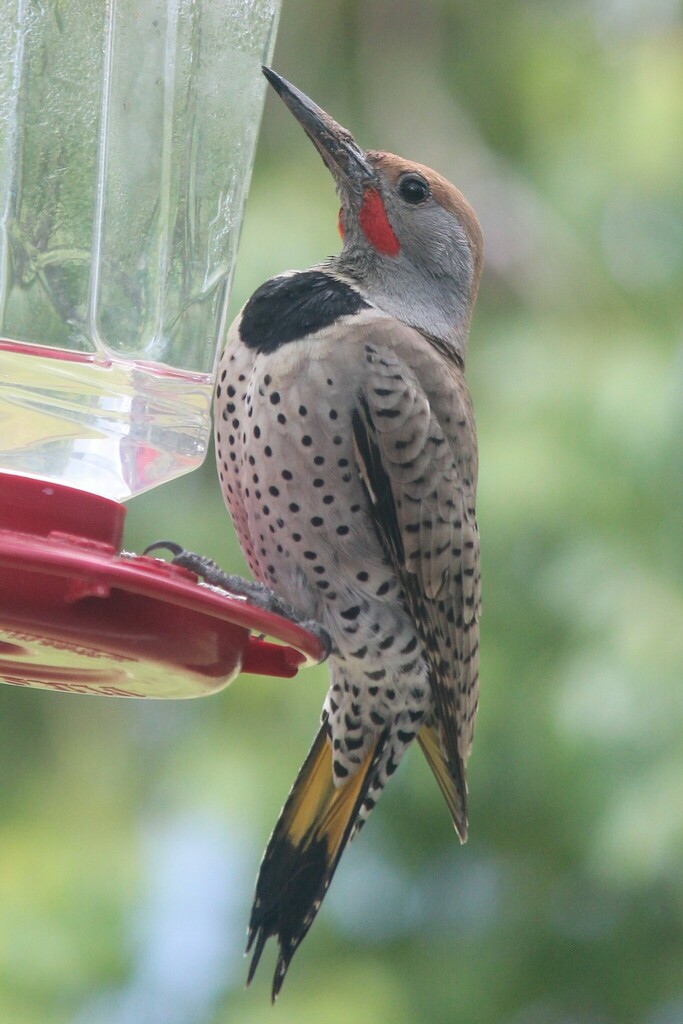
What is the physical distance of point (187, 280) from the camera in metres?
2.58

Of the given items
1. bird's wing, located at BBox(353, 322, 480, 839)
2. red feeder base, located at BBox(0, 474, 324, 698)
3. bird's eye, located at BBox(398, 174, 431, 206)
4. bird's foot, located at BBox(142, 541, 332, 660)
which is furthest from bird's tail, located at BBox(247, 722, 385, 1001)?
bird's eye, located at BBox(398, 174, 431, 206)

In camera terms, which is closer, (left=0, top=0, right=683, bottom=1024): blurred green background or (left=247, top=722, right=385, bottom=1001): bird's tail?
(left=247, top=722, right=385, bottom=1001): bird's tail

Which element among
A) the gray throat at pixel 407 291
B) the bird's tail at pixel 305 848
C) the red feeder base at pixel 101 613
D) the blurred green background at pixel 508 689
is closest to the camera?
the red feeder base at pixel 101 613

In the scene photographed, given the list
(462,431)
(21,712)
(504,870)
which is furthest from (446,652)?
(21,712)

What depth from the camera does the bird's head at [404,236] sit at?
10.2ft

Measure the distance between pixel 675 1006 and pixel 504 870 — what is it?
59cm

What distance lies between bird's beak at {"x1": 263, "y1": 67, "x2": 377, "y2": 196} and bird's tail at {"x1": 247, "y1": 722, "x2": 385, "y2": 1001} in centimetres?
113

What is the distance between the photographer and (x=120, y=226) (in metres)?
2.49

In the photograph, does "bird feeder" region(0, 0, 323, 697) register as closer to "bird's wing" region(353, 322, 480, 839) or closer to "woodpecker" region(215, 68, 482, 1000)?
"woodpecker" region(215, 68, 482, 1000)

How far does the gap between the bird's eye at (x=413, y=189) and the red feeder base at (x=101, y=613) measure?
4.53 feet

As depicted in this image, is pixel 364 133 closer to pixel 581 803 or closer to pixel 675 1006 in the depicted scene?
pixel 581 803

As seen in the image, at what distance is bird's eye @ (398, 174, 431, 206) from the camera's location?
3.17m

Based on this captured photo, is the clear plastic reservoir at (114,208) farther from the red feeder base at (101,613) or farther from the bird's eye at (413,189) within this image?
the bird's eye at (413,189)

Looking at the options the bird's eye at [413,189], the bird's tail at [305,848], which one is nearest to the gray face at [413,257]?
Result: the bird's eye at [413,189]
